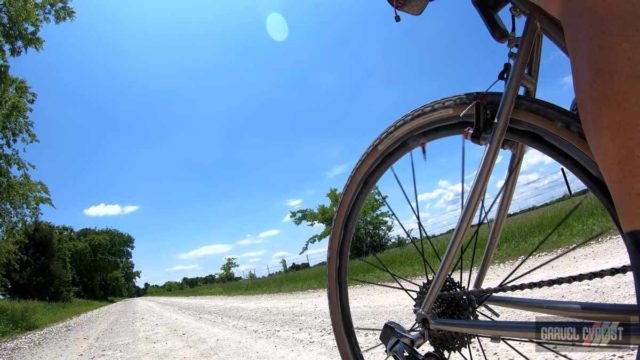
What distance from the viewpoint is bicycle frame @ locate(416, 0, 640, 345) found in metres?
1.03

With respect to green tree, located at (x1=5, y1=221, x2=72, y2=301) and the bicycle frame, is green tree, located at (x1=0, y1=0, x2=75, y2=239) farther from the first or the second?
green tree, located at (x1=5, y1=221, x2=72, y2=301)

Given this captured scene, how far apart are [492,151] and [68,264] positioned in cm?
7261

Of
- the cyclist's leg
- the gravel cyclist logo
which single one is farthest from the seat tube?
the cyclist's leg

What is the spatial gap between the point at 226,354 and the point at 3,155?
19.3 meters

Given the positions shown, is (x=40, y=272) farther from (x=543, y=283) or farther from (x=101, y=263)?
(x=543, y=283)

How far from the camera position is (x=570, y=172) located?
3.84 feet

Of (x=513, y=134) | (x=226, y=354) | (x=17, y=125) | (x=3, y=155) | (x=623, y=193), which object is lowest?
(x=226, y=354)

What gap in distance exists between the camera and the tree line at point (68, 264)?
4850cm

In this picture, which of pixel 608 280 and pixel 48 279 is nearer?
pixel 608 280

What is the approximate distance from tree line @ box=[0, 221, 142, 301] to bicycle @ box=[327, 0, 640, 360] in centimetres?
2174

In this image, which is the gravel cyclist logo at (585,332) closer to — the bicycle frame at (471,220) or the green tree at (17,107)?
the bicycle frame at (471,220)

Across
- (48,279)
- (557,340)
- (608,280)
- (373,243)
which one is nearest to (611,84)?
(557,340)

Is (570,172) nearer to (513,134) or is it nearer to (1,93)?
(513,134)

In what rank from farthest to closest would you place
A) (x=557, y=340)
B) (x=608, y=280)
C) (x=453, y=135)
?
(x=608, y=280), (x=453, y=135), (x=557, y=340)
